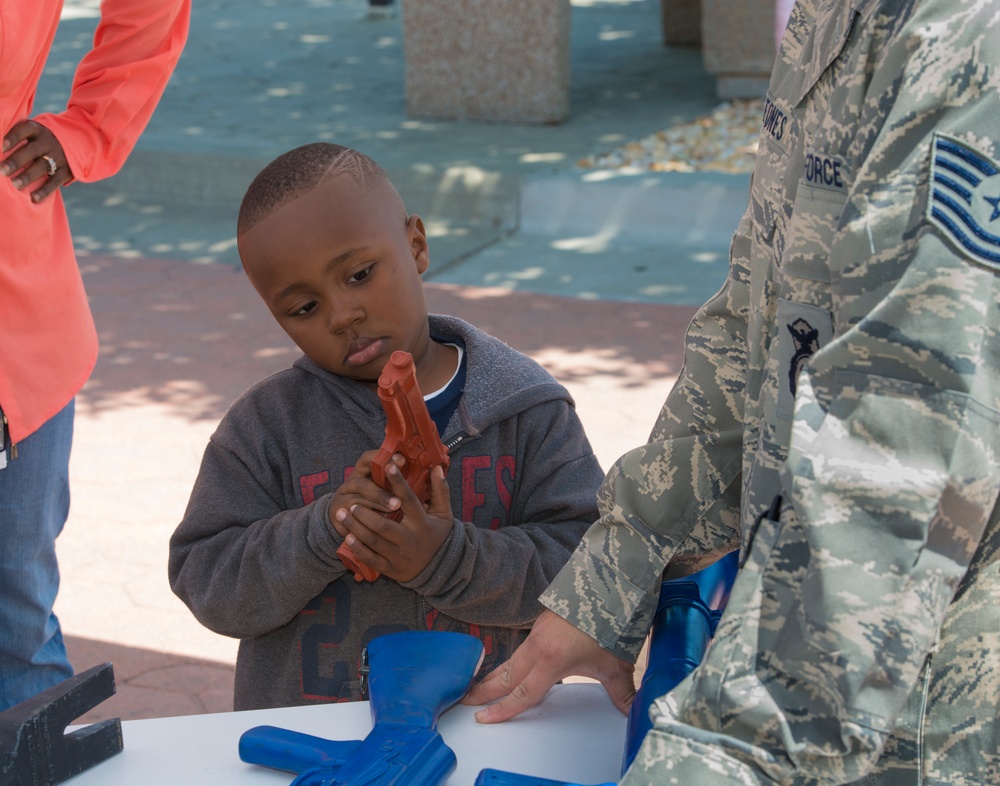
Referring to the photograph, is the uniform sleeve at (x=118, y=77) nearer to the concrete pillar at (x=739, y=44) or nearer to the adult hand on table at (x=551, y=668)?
the adult hand on table at (x=551, y=668)

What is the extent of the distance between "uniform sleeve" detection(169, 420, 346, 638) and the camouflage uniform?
0.73 meters

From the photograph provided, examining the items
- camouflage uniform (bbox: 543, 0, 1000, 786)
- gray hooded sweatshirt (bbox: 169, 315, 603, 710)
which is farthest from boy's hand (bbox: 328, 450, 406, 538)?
camouflage uniform (bbox: 543, 0, 1000, 786)

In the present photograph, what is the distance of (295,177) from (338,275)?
0.16 m

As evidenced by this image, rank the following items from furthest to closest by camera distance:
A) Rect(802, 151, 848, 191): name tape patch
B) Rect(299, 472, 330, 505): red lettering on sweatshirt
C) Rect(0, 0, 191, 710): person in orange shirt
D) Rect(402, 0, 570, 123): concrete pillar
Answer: Rect(402, 0, 570, 123): concrete pillar
Rect(0, 0, 191, 710): person in orange shirt
Rect(299, 472, 330, 505): red lettering on sweatshirt
Rect(802, 151, 848, 191): name tape patch

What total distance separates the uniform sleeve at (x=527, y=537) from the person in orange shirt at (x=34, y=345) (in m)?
0.83

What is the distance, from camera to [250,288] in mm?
6098

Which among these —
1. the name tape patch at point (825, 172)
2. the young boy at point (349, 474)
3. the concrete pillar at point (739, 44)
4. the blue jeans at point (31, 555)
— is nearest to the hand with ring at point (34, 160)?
the blue jeans at point (31, 555)

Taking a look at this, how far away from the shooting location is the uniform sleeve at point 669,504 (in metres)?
1.34

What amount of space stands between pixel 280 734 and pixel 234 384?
3.68m

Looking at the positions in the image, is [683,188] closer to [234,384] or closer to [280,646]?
[234,384]

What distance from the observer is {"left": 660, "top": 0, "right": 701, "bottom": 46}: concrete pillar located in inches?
426

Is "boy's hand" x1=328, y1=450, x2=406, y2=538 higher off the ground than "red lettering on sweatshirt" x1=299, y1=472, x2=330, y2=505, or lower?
higher

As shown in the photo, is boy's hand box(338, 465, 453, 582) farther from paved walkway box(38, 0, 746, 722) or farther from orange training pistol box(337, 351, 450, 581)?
paved walkway box(38, 0, 746, 722)

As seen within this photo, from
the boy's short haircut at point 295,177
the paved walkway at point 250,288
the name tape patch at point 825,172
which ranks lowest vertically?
the paved walkway at point 250,288
